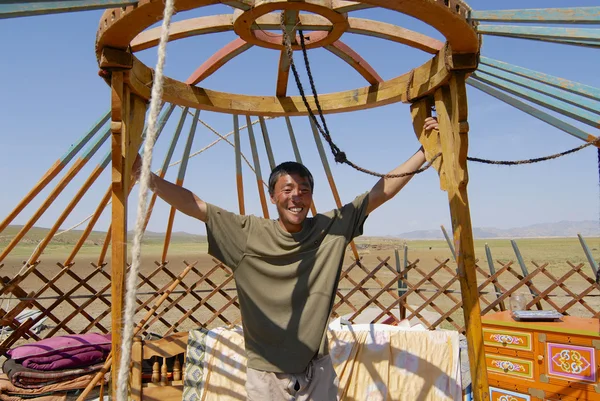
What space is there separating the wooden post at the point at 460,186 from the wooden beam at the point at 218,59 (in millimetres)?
993

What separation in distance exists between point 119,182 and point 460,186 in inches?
49.1

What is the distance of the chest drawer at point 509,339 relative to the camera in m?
2.38

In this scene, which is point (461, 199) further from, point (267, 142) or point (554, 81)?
point (267, 142)

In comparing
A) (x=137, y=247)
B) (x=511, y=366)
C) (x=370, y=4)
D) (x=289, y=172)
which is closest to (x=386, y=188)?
(x=289, y=172)

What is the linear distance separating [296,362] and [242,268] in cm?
32

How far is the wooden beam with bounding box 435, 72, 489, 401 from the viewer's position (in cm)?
161

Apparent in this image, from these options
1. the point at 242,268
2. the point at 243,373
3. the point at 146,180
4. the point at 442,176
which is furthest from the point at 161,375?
the point at 146,180

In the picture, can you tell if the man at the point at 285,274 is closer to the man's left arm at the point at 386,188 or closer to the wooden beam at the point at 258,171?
the man's left arm at the point at 386,188

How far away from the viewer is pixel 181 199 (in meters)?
1.35

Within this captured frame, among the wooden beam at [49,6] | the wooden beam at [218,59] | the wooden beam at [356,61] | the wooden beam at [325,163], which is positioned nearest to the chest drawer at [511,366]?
the wooden beam at [325,163]

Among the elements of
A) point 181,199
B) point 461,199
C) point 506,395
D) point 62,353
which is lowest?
point 506,395

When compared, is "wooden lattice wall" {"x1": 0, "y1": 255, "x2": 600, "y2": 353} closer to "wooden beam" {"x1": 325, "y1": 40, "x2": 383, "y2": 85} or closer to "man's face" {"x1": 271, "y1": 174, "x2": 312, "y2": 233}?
"wooden beam" {"x1": 325, "y1": 40, "x2": 383, "y2": 85}

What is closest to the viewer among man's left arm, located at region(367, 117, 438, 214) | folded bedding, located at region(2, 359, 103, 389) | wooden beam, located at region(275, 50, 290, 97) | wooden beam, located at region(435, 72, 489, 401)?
man's left arm, located at region(367, 117, 438, 214)

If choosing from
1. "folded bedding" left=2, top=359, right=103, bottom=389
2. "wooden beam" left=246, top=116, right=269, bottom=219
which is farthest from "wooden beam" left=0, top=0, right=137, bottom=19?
"folded bedding" left=2, top=359, right=103, bottom=389
